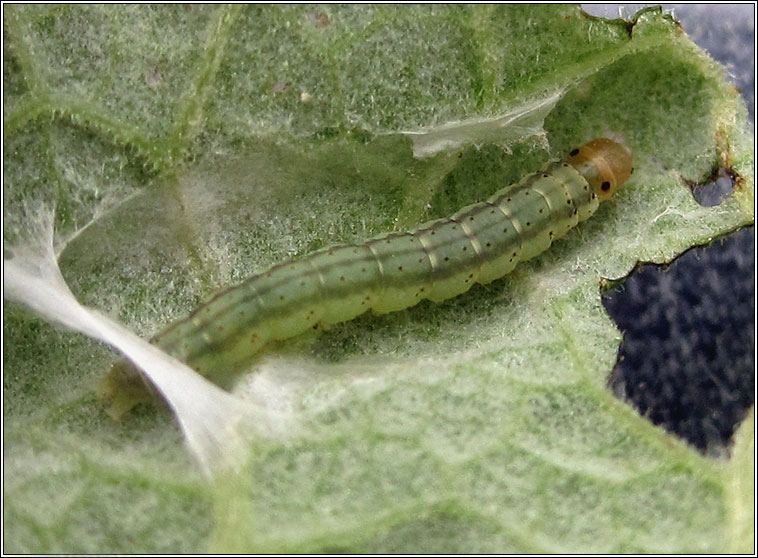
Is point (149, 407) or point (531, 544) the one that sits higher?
point (149, 407)

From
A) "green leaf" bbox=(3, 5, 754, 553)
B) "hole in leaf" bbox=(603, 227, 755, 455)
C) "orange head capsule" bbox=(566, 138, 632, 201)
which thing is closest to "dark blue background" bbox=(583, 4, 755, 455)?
"hole in leaf" bbox=(603, 227, 755, 455)

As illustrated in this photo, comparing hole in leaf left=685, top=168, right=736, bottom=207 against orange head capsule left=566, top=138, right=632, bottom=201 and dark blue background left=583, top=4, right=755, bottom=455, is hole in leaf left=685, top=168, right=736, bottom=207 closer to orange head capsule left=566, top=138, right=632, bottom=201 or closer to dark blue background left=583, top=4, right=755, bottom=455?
dark blue background left=583, top=4, right=755, bottom=455

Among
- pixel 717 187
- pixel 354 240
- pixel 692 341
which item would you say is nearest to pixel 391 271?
pixel 354 240

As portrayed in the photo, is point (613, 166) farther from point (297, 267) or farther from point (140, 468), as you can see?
point (140, 468)

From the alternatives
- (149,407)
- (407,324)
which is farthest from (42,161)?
(407,324)

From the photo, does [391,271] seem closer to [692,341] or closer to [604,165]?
[604,165]

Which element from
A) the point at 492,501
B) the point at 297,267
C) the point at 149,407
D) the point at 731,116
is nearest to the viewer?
the point at 492,501

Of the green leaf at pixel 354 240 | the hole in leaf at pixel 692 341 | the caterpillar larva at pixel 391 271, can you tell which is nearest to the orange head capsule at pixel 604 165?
the caterpillar larva at pixel 391 271
